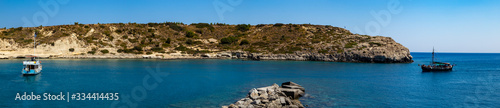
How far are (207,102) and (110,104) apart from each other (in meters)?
7.55

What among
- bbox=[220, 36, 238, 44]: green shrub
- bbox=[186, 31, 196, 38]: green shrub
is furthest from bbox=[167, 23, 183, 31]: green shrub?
bbox=[220, 36, 238, 44]: green shrub

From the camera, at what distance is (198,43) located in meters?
117

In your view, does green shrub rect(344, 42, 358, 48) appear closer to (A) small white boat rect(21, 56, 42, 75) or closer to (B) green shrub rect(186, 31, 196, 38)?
(B) green shrub rect(186, 31, 196, 38)

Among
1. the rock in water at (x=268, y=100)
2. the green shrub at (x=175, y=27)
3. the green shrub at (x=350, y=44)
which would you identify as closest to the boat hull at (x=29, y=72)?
the rock in water at (x=268, y=100)

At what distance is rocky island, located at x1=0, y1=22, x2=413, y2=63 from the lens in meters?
95.6

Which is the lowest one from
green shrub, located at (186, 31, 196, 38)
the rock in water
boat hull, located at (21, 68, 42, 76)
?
the rock in water

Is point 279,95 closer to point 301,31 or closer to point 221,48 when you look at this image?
point 221,48

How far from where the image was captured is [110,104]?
→ 2531 cm

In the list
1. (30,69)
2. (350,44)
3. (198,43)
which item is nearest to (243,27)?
(198,43)

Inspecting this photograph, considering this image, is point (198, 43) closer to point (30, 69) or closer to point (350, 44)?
point (350, 44)

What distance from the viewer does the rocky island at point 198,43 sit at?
Answer: 9556 centimetres

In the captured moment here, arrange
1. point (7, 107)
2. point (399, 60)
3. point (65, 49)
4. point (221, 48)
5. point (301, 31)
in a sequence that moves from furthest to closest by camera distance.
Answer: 1. point (301, 31)
2. point (221, 48)
3. point (65, 49)
4. point (399, 60)
5. point (7, 107)

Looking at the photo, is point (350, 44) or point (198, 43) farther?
point (198, 43)

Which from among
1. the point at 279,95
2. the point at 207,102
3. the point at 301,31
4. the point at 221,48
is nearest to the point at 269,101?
the point at 279,95
